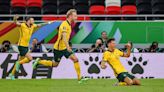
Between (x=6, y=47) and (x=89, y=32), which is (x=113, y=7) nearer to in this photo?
(x=89, y=32)

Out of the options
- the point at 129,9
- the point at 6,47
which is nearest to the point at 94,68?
the point at 6,47

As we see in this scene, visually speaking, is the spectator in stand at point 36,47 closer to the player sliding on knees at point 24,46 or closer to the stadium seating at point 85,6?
the player sliding on knees at point 24,46

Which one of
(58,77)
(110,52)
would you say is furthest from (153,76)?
(110,52)

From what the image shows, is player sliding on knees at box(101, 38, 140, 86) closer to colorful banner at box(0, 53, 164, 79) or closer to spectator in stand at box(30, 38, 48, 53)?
colorful banner at box(0, 53, 164, 79)

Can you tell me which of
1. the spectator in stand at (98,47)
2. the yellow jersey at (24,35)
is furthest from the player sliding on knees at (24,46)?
the spectator in stand at (98,47)

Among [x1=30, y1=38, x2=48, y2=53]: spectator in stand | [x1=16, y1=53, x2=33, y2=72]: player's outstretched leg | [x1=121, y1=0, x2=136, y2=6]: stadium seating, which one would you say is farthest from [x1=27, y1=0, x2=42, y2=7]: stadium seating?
[x1=16, y1=53, x2=33, y2=72]: player's outstretched leg

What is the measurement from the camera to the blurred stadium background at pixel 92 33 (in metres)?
22.2

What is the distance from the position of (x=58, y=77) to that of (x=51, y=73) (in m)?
0.33

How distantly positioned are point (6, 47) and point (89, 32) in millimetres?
3629

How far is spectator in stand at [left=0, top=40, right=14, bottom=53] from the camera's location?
23.0 metres

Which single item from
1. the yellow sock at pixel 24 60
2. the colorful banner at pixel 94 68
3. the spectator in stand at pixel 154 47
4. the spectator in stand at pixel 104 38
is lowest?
the colorful banner at pixel 94 68

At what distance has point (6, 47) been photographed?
23266mm

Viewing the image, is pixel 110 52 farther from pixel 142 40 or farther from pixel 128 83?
pixel 142 40

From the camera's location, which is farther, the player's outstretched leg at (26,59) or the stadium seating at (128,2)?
the stadium seating at (128,2)
